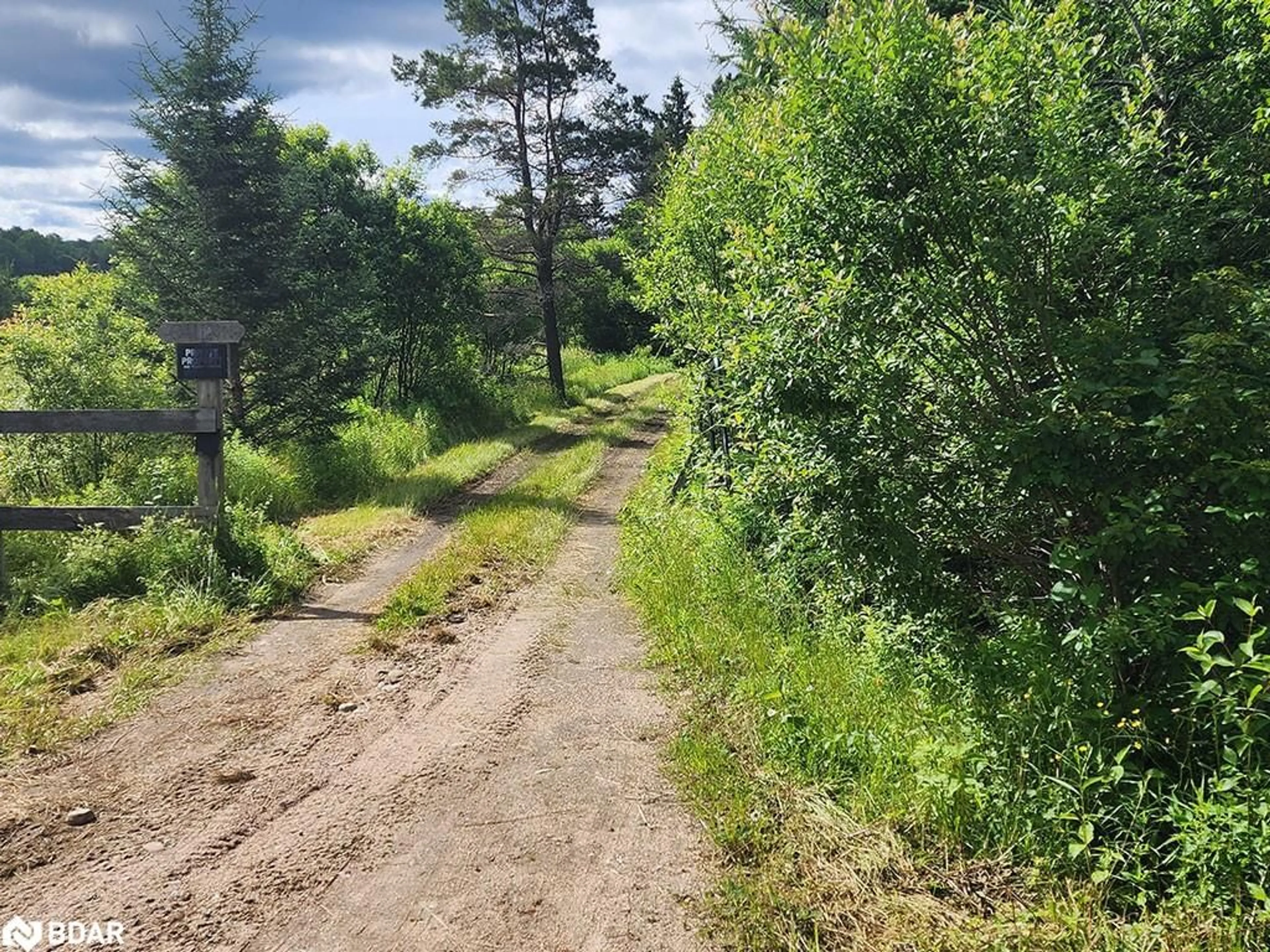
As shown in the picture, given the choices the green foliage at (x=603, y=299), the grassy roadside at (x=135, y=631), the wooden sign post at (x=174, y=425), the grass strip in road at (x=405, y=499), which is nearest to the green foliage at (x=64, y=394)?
the wooden sign post at (x=174, y=425)

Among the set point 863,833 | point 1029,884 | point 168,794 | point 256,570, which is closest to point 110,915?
point 168,794

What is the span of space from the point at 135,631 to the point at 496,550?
11.3 feet

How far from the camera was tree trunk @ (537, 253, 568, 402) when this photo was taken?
74.4ft

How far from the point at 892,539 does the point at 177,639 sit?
495 cm

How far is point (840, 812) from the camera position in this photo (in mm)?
3357

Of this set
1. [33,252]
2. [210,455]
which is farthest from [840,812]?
[33,252]

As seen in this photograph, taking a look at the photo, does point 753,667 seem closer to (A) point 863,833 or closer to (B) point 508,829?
(A) point 863,833

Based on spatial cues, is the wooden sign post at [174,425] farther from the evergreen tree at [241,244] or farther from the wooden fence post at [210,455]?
the evergreen tree at [241,244]

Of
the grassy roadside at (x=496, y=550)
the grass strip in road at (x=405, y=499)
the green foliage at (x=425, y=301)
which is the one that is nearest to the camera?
the grassy roadside at (x=496, y=550)

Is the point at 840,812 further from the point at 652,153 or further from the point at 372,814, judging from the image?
the point at 652,153

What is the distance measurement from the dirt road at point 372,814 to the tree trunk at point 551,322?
1803 centimetres

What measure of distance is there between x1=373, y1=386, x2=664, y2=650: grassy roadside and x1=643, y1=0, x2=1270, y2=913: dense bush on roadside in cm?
330

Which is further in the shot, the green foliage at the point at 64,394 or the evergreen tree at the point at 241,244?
the evergreen tree at the point at 241,244

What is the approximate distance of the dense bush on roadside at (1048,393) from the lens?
3.02 m
